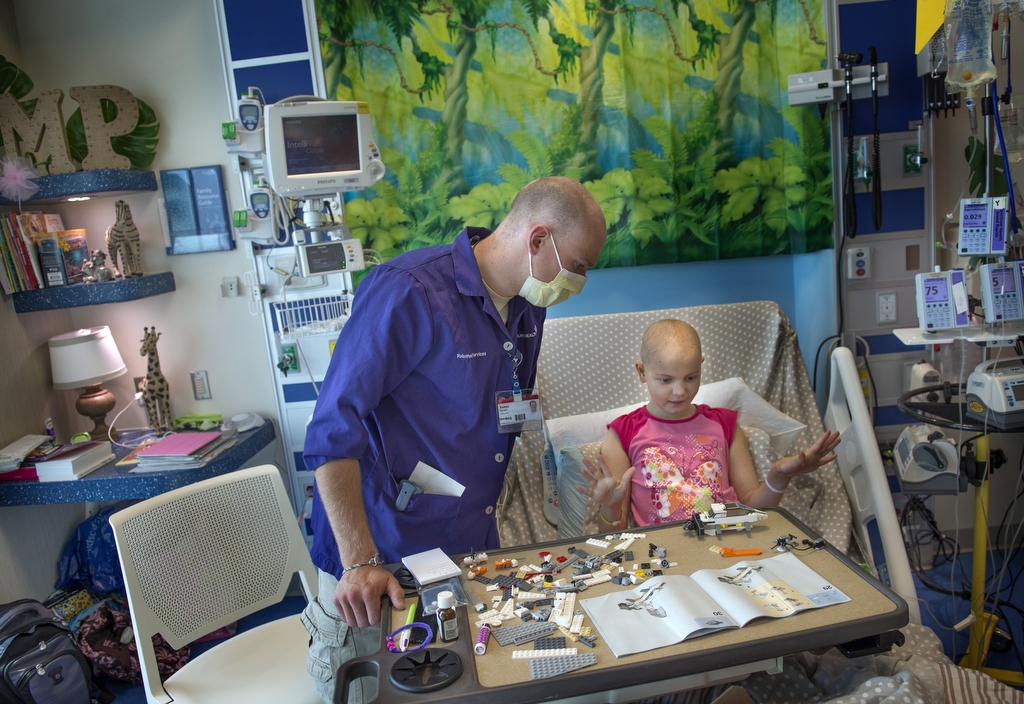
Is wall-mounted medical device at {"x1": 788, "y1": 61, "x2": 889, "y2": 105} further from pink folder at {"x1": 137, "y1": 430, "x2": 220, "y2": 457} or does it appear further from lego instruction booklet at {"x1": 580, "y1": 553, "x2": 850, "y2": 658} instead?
pink folder at {"x1": 137, "y1": 430, "x2": 220, "y2": 457}

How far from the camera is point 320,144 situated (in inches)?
107

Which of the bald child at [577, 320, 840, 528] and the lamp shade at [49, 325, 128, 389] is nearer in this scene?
the bald child at [577, 320, 840, 528]

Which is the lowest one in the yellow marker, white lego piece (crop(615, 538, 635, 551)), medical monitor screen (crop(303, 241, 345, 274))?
white lego piece (crop(615, 538, 635, 551))

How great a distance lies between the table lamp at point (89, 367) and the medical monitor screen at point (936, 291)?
3.22 metres

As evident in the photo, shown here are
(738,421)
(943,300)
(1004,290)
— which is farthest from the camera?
(738,421)

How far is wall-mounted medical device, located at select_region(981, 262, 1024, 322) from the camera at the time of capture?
7.23 feet

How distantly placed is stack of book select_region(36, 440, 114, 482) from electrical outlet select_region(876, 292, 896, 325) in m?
3.24

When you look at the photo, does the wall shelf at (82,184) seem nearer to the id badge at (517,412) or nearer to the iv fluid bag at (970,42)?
the id badge at (517,412)

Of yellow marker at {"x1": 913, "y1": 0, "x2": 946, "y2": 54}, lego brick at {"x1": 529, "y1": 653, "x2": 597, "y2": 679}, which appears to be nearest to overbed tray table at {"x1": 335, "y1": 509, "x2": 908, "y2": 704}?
lego brick at {"x1": 529, "y1": 653, "x2": 597, "y2": 679}

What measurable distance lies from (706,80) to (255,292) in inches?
84.9

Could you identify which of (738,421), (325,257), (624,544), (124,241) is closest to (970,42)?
(738,421)

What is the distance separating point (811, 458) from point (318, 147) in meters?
1.99

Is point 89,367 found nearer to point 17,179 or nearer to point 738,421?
point 17,179

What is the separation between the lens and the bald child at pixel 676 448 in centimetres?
219
